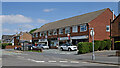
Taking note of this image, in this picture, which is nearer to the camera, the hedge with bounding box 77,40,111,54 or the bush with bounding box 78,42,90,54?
the bush with bounding box 78,42,90,54

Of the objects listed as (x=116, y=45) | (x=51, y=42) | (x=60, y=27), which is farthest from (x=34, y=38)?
(x=116, y=45)

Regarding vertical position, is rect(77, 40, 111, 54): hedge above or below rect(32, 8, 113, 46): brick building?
below

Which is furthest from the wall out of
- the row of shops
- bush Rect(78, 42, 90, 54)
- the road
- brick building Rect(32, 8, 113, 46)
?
the road

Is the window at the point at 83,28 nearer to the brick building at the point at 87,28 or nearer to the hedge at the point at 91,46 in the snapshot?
the brick building at the point at 87,28

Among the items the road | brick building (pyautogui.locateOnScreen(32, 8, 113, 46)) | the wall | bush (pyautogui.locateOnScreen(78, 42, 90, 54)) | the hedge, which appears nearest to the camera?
the road

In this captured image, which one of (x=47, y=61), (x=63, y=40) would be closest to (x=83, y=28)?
(x=63, y=40)

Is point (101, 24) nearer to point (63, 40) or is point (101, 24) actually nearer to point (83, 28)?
point (83, 28)

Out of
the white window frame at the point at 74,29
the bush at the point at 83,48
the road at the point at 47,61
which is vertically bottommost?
the road at the point at 47,61

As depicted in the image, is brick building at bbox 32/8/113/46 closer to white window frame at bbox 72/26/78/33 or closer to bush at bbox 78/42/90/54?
white window frame at bbox 72/26/78/33

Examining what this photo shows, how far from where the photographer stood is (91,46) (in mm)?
25484

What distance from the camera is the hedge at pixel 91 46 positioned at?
24312 mm

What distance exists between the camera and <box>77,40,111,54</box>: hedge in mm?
24312

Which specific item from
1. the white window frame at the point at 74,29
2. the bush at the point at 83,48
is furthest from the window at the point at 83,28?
the bush at the point at 83,48

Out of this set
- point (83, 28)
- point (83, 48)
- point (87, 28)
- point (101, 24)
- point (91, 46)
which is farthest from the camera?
point (101, 24)
